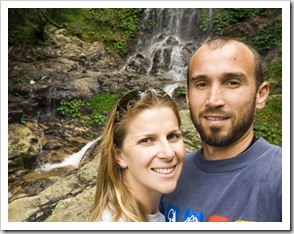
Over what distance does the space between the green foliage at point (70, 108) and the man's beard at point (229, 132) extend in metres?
0.87

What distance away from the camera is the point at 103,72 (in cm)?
199

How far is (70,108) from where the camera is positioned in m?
1.93

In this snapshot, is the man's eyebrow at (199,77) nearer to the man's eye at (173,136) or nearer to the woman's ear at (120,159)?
the man's eye at (173,136)

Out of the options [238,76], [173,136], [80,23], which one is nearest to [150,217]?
[173,136]

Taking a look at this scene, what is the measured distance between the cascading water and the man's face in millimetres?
490

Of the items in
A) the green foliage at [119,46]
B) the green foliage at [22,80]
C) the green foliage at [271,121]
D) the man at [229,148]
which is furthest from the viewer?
the green foliage at [119,46]

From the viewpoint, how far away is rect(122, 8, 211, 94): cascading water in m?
1.94

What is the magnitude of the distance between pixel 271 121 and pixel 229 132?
0.50 meters

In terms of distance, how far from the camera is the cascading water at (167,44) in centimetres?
194

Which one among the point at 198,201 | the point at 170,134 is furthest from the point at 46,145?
the point at 198,201

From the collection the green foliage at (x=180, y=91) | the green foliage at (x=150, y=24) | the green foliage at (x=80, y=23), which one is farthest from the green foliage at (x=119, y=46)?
the green foliage at (x=180, y=91)

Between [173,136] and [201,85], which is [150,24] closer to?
[201,85]

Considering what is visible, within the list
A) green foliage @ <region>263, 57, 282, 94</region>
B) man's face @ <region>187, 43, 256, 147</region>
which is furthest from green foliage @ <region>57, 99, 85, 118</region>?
green foliage @ <region>263, 57, 282, 94</region>

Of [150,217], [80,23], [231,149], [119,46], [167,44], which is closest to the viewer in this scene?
[231,149]
